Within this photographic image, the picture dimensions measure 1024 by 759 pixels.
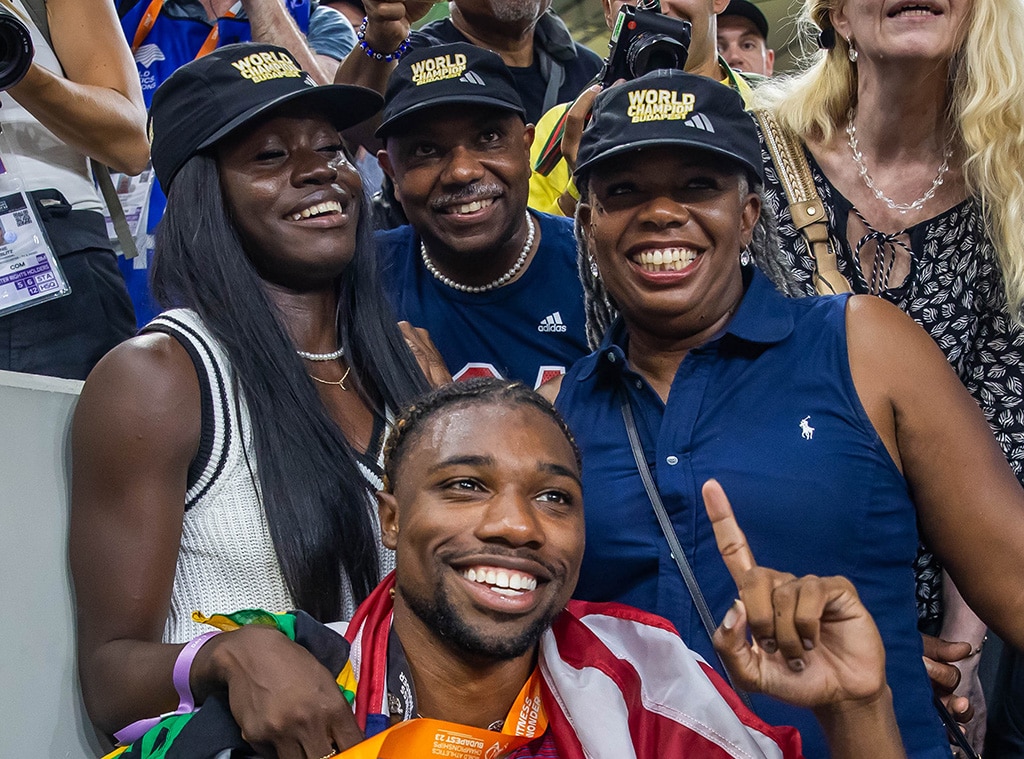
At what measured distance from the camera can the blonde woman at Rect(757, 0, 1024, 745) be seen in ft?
9.63

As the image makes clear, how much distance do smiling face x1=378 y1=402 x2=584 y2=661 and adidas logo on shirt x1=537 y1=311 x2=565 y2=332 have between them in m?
1.01

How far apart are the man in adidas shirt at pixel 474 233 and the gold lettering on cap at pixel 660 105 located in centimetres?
80

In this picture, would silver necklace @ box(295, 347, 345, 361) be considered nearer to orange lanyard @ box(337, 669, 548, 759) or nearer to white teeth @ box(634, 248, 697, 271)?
white teeth @ box(634, 248, 697, 271)

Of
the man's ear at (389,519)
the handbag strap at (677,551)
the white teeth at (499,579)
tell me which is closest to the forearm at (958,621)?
the handbag strap at (677,551)

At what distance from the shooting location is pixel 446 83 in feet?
10.8

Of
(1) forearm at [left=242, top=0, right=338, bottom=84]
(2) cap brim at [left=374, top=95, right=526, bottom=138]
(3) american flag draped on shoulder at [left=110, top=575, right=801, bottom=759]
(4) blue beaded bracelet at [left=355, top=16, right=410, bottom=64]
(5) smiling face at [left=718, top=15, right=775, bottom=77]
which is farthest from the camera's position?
(5) smiling face at [left=718, top=15, right=775, bottom=77]

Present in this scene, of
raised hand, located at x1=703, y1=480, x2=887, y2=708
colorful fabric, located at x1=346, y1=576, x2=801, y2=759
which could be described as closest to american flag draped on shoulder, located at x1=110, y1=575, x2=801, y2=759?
colorful fabric, located at x1=346, y1=576, x2=801, y2=759

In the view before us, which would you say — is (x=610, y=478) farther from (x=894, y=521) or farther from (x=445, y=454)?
(x=894, y=521)

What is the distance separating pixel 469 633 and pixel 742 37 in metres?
4.41

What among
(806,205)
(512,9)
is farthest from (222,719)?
(512,9)

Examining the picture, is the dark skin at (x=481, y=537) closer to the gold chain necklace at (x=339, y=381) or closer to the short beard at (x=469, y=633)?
the short beard at (x=469, y=633)

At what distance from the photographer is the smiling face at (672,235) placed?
8.25ft

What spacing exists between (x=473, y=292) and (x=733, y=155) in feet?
3.62

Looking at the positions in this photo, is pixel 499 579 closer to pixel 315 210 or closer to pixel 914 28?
pixel 315 210
